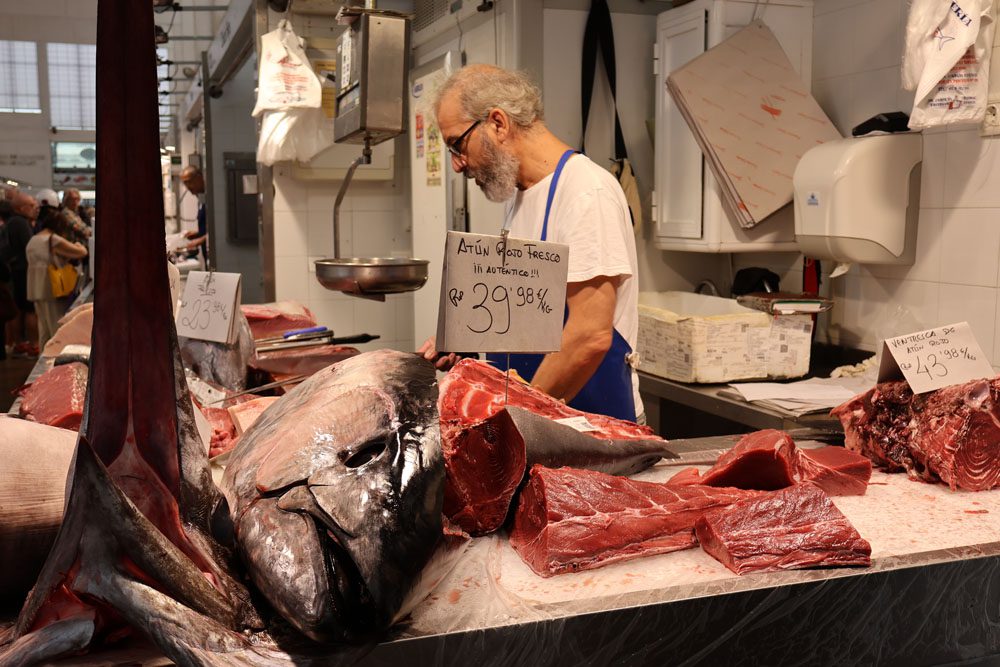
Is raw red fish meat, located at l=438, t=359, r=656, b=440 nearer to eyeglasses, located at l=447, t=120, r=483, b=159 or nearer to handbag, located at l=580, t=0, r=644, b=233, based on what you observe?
eyeglasses, located at l=447, t=120, r=483, b=159

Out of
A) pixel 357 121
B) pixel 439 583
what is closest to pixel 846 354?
pixel 357 121

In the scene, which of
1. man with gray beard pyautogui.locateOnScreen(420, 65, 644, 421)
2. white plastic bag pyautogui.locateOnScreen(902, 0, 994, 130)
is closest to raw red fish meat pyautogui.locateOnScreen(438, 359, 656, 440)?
man with gray beard pyautogui.locateOnScreen(420, 65, 644, 421)

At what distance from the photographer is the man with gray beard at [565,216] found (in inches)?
112

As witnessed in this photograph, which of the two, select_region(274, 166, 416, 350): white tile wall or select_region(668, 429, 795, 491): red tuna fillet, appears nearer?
select_region(668, 429, 795, 491): red tuna fillet

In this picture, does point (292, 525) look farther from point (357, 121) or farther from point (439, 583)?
point (357, 121)

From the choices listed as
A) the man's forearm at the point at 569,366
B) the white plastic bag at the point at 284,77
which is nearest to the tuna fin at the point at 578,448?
the man's forearm at the point at 569,366

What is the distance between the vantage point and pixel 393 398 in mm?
1265

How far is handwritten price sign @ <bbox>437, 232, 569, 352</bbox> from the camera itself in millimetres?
1589

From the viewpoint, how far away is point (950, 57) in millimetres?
3324

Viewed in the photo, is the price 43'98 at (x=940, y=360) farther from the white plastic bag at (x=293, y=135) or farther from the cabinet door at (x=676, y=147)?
the white plastic bag at (x=293, y=135)

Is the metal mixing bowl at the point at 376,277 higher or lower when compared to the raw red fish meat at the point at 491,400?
higher

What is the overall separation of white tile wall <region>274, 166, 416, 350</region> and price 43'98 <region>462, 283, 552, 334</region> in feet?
16.1

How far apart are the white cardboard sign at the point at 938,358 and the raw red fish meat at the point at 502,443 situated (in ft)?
2.01

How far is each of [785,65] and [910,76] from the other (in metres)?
1.40
